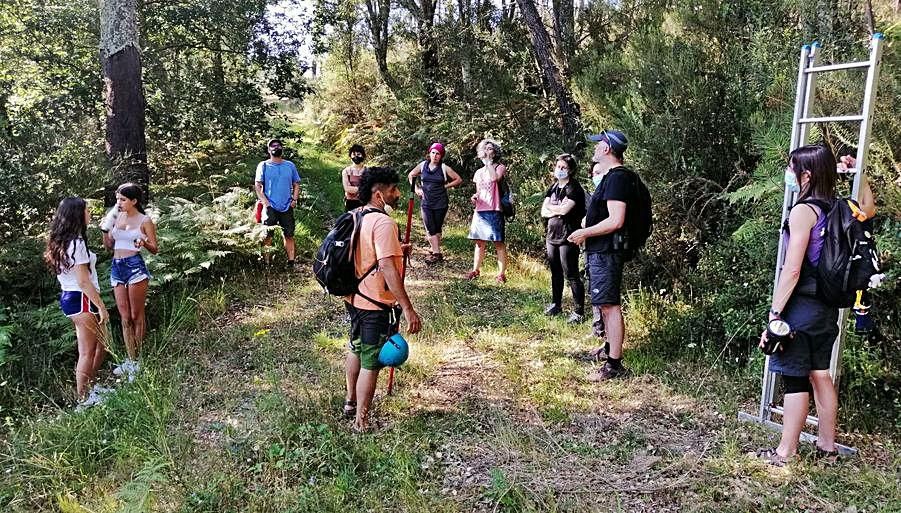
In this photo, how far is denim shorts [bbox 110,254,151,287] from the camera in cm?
530

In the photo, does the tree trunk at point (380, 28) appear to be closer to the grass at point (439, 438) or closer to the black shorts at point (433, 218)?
the black shorts at point (433, 218)

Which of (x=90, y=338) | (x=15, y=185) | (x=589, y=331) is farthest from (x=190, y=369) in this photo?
(x=589, y=331)

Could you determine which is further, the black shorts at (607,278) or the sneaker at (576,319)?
the sneaker at (576,319)

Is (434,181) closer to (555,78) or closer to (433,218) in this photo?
(433,218)

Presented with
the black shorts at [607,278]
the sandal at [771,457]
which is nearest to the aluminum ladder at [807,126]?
the sandal at [771,457]

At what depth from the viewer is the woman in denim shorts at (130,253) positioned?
5.24 m

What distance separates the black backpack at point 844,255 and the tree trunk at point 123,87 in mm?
8255

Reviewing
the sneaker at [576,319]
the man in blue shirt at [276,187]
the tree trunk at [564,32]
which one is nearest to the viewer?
the sneaker at [576,319]

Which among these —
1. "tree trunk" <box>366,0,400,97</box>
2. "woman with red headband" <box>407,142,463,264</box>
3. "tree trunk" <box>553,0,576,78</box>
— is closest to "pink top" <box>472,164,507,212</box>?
"woman with red headband" <box>407,142,463,264</box>

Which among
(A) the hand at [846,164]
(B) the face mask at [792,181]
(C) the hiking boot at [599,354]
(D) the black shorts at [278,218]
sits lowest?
(C) the hiking boot at [599,354]

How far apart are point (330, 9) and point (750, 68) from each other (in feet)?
39.5

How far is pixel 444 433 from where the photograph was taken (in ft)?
13.4

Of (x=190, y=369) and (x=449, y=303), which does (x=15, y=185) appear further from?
(x=449, y=303)

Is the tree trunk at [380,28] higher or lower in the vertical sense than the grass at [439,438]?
higher
